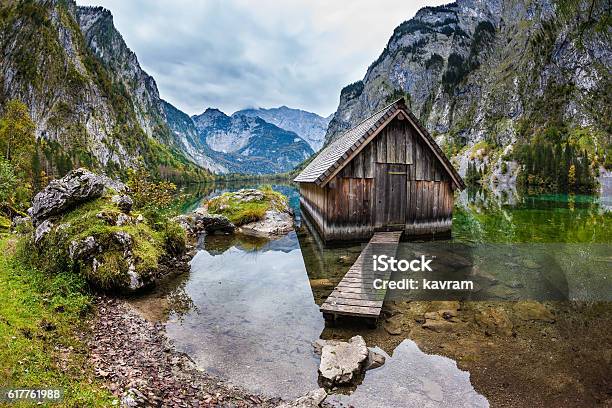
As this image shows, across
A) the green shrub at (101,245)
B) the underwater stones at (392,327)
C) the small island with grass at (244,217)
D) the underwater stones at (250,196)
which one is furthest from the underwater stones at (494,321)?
the underwater stones at (250,196)

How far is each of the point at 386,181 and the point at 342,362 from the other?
1281 centimetres

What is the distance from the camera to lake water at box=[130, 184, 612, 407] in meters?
6.20

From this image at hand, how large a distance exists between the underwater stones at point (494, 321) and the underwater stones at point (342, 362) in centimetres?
369

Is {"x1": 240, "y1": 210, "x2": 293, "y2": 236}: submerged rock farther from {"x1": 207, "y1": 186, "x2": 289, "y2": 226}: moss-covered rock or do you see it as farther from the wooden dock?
the wooden dock

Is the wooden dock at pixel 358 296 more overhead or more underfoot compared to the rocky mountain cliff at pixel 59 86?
more underfoot

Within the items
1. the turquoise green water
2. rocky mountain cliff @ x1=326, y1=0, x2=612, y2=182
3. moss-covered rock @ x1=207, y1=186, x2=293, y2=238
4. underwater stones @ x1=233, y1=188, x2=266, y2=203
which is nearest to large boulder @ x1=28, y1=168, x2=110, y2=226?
moss-covered rock @ x1=207, y1=186, x2=293, y2=238

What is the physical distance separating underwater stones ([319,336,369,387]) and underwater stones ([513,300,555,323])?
17.1 ft

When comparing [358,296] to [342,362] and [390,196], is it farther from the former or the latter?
[390,196]

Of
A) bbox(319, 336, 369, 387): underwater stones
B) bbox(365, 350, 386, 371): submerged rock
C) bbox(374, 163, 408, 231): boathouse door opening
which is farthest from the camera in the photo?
bbox(374, 163, 408, 231): boathouse door opening

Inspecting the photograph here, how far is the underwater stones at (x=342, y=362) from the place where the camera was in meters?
6.30

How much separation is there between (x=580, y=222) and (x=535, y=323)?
24.3 metres

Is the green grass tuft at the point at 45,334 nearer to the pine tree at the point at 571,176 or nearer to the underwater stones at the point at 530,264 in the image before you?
the underwater stones at the point at 530,264

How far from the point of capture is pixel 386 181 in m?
18.1

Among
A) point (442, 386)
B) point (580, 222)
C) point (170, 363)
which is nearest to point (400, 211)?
point (442, 386)
